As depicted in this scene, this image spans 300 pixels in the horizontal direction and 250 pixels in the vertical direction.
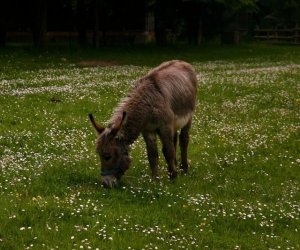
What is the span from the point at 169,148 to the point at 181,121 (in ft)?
3.17

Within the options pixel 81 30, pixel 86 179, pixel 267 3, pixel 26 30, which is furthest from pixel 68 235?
pixel 267 3

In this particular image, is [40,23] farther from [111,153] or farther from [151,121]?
[111,153]

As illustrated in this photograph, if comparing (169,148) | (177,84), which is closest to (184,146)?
(169,148)

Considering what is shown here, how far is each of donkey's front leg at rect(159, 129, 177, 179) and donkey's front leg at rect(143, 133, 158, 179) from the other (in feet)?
0.67

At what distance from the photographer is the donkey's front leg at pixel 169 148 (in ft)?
38.4

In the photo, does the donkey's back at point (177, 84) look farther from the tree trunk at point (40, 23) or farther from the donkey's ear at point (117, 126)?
the tree trunk at point (40, 23)

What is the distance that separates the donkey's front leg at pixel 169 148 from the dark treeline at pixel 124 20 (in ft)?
119

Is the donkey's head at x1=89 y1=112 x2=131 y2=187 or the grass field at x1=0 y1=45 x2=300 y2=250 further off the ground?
the donkey's head at x1=89 y1=112 x2=131 y2=187

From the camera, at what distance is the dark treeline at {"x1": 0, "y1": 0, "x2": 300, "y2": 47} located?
165 ft

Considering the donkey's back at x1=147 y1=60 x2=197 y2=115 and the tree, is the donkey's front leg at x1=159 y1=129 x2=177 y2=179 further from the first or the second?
the tree

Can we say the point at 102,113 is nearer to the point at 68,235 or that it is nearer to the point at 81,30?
the point at 68,235

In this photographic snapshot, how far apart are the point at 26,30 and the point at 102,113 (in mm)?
42076

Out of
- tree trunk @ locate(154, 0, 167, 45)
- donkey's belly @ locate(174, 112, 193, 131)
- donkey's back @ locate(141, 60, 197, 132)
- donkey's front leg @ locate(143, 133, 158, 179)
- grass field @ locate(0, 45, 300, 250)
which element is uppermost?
tree trunk @ locate(154, 0, 167, 45)

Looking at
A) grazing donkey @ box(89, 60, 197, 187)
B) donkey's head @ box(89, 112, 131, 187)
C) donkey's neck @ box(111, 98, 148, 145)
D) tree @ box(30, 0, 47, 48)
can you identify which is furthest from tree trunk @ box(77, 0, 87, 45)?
donkey's head @ box(89, 112, 131, 187)
